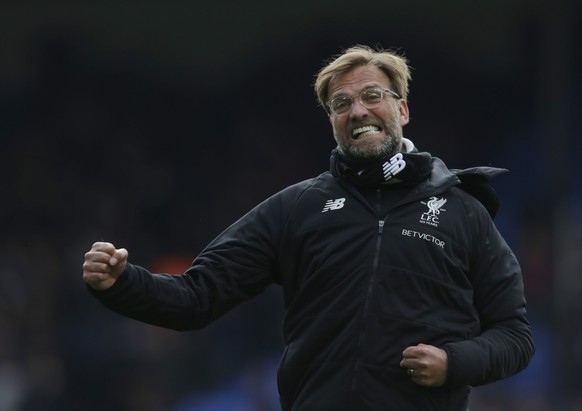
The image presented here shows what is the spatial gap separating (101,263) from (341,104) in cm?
82

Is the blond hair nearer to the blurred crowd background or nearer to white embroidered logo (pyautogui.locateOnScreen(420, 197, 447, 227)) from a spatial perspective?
white embroidered logo (pyautogui.locateOnScreen(420, 197, 447, 227))

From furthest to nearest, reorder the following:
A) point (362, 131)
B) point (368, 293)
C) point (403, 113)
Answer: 1. point (403, 113)
2. point (362, 131)
3. point (368, 293)

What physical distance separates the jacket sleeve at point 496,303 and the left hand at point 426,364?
0.39 feet

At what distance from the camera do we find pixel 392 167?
145 inches

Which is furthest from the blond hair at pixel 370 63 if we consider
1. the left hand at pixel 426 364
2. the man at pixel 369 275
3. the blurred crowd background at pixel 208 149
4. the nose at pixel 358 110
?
the blurred crowd background at pixel 208 149

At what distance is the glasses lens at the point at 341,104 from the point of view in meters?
3.81

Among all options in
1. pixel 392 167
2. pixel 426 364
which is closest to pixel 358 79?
pixel 392 167

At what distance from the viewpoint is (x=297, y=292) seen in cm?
372

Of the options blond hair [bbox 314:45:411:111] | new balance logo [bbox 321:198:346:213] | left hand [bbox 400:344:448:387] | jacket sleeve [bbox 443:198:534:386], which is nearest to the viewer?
left hand [bbox 400:344:448:387]

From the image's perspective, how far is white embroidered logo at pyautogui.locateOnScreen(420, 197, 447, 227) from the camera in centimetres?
366

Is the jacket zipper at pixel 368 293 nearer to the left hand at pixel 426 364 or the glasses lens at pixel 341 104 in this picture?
the left hand at pixel 426 364

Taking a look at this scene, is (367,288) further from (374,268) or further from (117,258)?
(117,258)

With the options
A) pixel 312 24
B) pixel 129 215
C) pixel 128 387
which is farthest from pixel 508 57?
pixel 128 387

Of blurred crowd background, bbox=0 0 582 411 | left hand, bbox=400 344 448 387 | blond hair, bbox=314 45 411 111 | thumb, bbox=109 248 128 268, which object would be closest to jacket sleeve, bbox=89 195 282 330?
thumb, bbox=109 248 128 268
